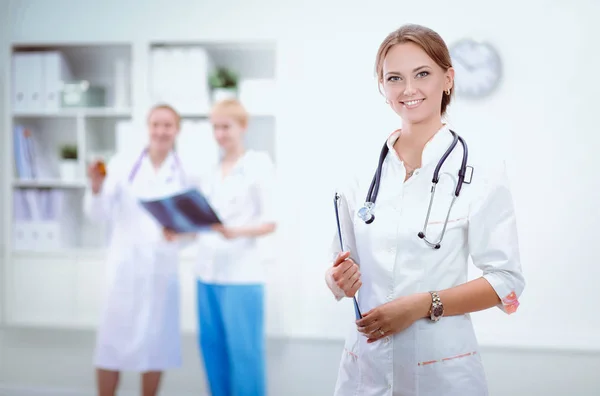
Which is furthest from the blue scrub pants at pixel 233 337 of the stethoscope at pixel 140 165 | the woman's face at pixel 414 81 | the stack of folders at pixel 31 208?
the woman's face at pixel 414 81

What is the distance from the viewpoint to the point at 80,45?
8.71ft

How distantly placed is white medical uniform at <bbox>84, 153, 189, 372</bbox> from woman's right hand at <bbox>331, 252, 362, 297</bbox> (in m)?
1.40

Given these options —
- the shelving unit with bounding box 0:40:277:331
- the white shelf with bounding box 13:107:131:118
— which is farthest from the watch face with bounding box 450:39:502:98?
the white shelf with bounding box 13:107:131:118

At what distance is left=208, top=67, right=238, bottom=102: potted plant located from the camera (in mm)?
2564

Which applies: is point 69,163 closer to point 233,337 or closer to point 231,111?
point 231,111

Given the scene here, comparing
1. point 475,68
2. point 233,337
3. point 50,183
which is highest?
point 475,68

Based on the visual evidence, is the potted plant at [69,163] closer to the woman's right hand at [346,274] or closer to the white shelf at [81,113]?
the white shelf at [81,113]

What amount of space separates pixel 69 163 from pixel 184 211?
78 cm

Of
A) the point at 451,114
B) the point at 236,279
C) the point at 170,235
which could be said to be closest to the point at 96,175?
the point at 170,235

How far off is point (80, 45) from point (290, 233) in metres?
1.33

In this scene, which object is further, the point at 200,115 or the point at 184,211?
the point at 200,115

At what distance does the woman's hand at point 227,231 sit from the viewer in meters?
A: 2.28

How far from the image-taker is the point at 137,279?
2.41 m

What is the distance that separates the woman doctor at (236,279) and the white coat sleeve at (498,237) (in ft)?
4.25
